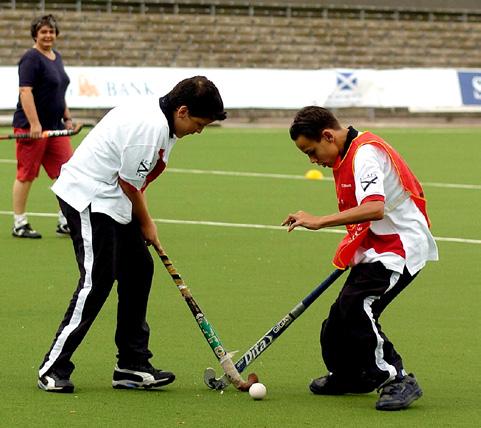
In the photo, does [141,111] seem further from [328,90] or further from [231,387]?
[328,90]

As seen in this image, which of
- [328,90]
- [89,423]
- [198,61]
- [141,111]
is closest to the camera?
[89,423]

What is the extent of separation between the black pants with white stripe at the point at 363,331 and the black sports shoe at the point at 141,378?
2.78ft

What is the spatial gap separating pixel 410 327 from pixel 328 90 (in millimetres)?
23511

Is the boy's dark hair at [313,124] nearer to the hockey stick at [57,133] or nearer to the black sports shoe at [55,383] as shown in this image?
the black sports shoe at [55,383]

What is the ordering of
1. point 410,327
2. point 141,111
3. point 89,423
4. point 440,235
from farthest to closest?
point 440,235 → point 410,327 → point 141,111 → point 89,423

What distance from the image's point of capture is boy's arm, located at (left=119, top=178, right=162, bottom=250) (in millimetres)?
6602

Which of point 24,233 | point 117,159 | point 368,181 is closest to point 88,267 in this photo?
point 117,159

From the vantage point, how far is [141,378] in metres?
6.93

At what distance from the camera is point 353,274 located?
6621 mm

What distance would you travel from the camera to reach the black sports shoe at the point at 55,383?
670 centimetres

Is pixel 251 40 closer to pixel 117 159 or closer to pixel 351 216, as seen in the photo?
pixel 117 159

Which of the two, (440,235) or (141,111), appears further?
(440,235)

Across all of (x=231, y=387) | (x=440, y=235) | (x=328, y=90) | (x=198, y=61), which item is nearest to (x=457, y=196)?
(x=440, y=235)

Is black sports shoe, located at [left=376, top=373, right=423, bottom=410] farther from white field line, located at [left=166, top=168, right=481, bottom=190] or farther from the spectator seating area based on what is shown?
the spectator seating area
